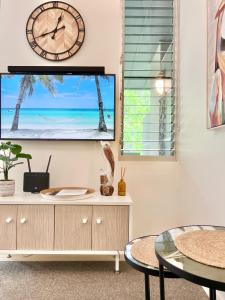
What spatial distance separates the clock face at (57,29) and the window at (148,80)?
51 cm

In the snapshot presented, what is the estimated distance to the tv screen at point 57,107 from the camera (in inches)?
93.9

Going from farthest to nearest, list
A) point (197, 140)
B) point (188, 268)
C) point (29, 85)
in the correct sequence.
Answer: point (29, 85)
point (197, 140)
point (188, 268)

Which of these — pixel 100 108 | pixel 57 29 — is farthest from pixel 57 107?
pixel 57 29

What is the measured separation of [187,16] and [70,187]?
1974 millimetres

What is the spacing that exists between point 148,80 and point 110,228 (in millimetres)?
1524

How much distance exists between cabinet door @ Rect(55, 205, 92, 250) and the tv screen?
0.75 m

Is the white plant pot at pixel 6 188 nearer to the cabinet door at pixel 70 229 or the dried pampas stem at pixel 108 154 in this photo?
the cabinet door at pixel 70 229

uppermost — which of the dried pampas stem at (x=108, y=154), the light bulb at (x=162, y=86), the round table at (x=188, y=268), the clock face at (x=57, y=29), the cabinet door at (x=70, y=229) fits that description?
the clock face at (x=57, y=29)

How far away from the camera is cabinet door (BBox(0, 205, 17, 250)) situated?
1990 millimetres

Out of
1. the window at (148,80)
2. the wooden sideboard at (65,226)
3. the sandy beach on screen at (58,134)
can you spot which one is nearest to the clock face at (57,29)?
the window at (148,80)

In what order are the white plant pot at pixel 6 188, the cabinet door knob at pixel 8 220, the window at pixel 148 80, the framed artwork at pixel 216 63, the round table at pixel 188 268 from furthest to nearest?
the window at pixel 148 80
the white plant pot at pixel 6 188
the cabinet door knob at pixel 8 220
the framed artwork at pixel 216 63
the round table at pixel 188 268

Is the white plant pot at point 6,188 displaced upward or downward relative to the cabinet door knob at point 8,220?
upward

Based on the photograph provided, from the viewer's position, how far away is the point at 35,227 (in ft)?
6.54

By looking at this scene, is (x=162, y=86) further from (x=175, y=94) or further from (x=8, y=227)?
(x=8, y=227)
